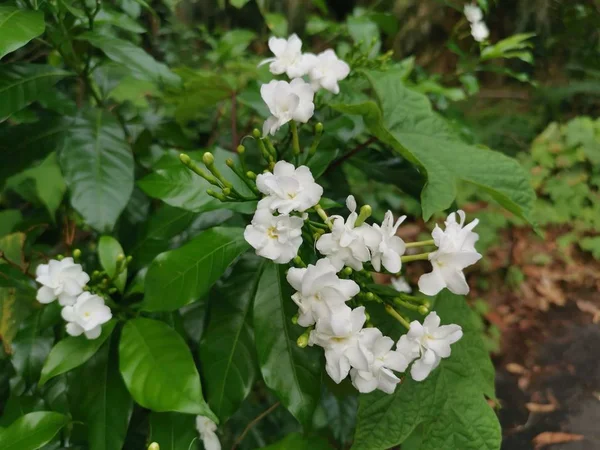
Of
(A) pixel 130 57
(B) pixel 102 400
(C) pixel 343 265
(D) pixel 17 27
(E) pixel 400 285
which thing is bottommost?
(E) pixel 400 285

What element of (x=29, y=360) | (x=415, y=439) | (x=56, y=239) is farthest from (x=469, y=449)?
(x=56, y=239)

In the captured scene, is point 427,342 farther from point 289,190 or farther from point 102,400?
point 102,400

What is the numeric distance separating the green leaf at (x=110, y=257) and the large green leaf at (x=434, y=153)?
1.55ft

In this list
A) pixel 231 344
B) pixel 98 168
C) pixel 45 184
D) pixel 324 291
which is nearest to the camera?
pixel 324 291

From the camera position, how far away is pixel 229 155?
0.90 meters

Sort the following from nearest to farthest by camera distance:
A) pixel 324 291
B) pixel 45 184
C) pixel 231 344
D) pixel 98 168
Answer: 1. pixel 324 291
2. pixel 231 344
3. pixel 98 168
4. pixel 45 184

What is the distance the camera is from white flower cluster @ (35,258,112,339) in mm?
735

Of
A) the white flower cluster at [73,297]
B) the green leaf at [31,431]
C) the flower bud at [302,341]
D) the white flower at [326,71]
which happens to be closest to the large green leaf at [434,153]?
the white flower at [326,71]

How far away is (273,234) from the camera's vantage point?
2.00 ft

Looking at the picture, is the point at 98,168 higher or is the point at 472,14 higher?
the point at 98,168

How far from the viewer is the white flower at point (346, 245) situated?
59 centimetres

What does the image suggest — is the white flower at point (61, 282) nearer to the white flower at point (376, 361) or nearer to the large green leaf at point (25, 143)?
the large green leaf at point (25, 143)

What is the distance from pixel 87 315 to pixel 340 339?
41 centimetres

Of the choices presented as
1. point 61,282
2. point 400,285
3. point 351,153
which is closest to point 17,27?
point 61,282
